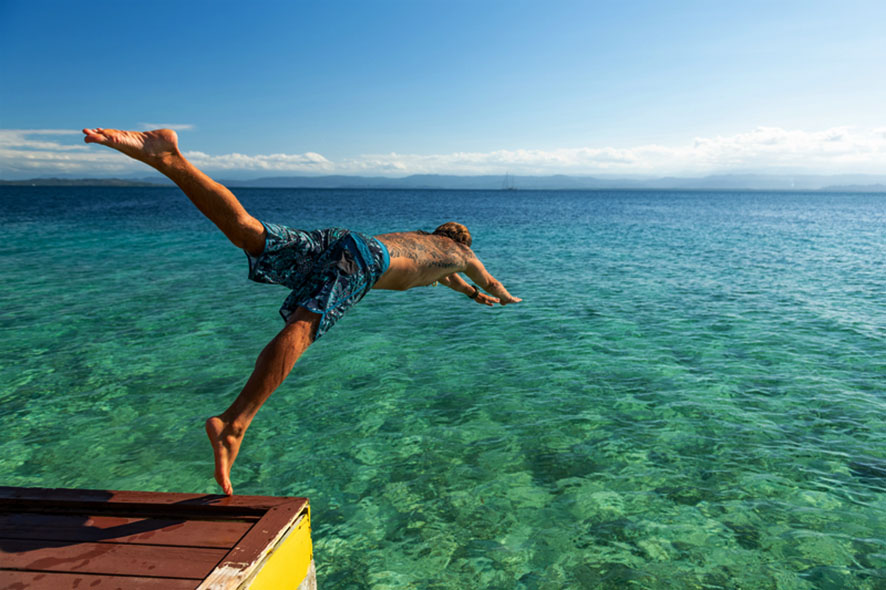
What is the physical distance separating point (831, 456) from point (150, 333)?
12129 mm

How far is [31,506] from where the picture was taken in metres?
3.36

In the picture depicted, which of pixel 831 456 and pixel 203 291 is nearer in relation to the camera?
pixel 831 456

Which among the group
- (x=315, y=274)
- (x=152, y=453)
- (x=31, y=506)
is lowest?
(x=152, y=453)

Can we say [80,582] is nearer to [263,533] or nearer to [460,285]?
[263,533]

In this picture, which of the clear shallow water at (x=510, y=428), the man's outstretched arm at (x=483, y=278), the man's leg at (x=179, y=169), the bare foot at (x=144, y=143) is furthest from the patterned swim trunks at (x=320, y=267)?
the clear shallow water at (x=510, y=428)

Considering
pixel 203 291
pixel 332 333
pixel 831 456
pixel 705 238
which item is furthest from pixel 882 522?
pixel 705 238

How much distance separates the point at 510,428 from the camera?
272 inches

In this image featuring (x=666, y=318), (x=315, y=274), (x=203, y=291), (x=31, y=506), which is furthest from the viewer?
(x=203, y=291)

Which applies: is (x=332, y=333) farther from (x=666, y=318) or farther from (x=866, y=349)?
(x=866, y=349)

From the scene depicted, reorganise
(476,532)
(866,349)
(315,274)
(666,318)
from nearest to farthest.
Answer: (315,274) < (476,532) < (866,349) < (666,318)

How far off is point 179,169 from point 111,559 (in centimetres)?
247

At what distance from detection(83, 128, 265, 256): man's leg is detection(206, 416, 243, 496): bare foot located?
128cm

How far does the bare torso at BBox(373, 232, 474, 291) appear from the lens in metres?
4.54

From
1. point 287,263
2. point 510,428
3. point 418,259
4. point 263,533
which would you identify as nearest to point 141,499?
point 263,533
